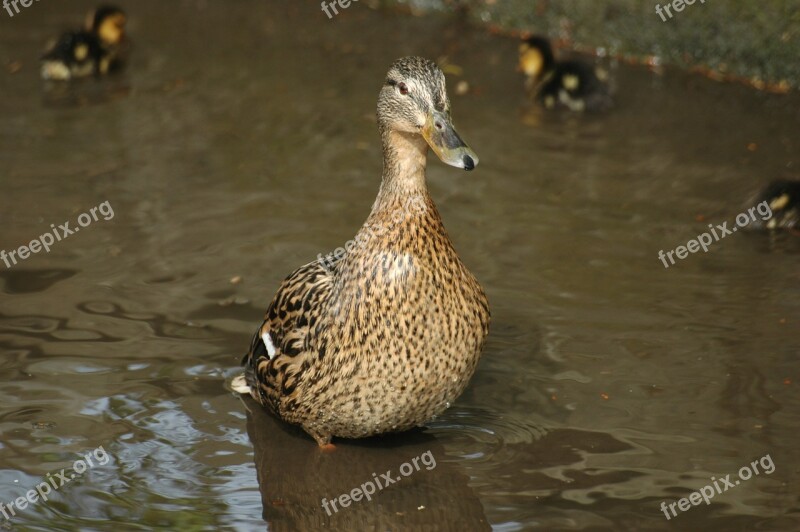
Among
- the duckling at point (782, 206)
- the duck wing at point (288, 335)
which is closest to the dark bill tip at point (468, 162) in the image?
the duck wing at point (288, 335)

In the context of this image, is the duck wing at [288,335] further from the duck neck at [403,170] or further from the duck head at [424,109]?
the duck head at [424,109]

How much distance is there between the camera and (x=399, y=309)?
346 cm

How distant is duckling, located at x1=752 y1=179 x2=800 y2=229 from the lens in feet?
17.4

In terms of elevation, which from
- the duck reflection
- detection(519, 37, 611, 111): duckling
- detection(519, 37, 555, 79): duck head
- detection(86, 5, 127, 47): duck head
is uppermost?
detection(86, 5, 127, 47): duck head

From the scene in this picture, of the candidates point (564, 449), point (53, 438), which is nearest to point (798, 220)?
point (564, 449)

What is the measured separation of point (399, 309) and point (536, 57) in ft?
14.0

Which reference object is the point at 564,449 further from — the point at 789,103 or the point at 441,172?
the point at 789,103

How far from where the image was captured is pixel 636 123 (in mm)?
6855

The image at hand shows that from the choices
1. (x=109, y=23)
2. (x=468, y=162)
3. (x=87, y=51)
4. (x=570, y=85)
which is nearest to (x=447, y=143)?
(x=468, y=162)

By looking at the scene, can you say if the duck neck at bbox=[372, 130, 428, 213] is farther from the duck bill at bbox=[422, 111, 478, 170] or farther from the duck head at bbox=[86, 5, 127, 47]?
the duck head at bbox=[86, 5, 127, 47]

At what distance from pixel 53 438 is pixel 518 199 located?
2794 mm

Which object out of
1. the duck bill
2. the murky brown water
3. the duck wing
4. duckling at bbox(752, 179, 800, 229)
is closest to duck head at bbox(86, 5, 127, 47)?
the murky brown water

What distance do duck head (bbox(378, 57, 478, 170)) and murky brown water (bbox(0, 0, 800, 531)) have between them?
1.05 m

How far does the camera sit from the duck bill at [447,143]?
3338 mm
